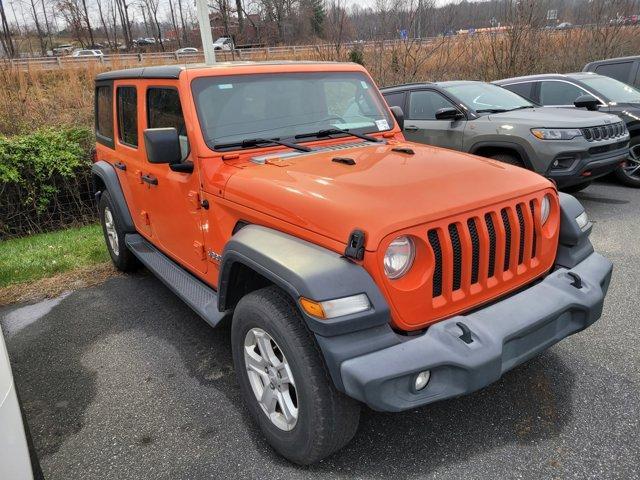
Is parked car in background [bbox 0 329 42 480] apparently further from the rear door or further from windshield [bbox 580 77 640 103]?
windshield [bbox 580 77 640 103]

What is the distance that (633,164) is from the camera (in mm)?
7289

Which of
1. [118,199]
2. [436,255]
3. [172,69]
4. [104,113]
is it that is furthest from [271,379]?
[104,113]

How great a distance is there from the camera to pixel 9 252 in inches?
240

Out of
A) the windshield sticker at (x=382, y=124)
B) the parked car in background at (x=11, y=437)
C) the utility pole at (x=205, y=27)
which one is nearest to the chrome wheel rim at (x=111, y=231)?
the utility pole at (x=205, y=27)

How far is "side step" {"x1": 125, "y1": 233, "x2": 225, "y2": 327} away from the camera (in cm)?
298

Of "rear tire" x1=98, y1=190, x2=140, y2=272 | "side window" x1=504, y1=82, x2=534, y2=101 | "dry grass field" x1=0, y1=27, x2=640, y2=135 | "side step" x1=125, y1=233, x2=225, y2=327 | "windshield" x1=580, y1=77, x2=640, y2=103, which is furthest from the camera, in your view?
"dry grass field" x1=0, y1=27, x2=640, y2=135

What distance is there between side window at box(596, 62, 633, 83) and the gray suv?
3.73 meters

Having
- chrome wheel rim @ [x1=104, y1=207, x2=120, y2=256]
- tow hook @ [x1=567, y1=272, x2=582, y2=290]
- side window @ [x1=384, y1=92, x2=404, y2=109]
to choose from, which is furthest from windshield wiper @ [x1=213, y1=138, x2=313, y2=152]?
side window @ [x1=384, y1=92, x2=404, y2=109]

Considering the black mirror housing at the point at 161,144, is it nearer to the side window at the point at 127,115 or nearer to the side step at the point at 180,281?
the side step at the point at 180,281

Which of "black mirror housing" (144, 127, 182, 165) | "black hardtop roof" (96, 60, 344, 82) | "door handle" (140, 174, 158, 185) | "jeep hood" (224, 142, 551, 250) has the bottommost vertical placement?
"door handle" (140, 174, 158, 185)

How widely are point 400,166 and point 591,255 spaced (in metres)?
1.23

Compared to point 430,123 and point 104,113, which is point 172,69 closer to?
point 104,113

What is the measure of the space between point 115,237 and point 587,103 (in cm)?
663

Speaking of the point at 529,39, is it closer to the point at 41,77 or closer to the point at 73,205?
the point at 73,205
